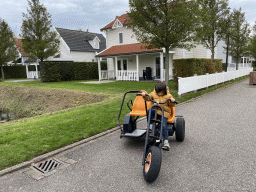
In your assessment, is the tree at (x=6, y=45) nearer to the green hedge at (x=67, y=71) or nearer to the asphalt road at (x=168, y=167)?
the green hedge at (x=67, y=71)

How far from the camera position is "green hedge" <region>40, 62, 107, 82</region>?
22188 millimetres

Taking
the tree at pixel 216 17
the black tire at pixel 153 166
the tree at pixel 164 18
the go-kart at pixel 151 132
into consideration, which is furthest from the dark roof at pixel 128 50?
the black tire at pixel 153 166

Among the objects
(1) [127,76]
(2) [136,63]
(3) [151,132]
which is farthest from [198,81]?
(2) [136,63]

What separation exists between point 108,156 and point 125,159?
1.26ft

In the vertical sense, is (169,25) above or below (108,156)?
above

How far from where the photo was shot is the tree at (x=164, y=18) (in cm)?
1152

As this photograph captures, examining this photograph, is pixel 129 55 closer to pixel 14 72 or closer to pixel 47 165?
pixel 47 165

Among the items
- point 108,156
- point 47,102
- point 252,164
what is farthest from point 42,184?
point 47,102

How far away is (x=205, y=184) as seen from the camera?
3031mm

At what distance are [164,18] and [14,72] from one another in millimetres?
28146

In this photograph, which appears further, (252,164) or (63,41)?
(63,41)

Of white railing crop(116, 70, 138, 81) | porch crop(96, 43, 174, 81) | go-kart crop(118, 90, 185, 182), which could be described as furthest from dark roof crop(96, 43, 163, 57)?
go-kart crop(118, 90, 185, 182)

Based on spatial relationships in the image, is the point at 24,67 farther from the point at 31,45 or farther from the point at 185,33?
the point at 185,33

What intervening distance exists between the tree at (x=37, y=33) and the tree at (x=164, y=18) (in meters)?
13.2
